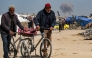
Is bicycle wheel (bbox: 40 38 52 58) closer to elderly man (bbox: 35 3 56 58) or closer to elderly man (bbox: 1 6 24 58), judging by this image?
elderly man (bbox: 35 3 56 58)

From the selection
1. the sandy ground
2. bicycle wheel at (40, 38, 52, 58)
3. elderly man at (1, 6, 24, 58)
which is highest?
elderly man at (1, 6, 24, 58)

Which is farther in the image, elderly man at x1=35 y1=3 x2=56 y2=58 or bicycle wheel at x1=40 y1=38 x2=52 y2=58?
elderly man at x1=35 y1=3 x2=56 y2=58

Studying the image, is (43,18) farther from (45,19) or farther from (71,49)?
(71,49)

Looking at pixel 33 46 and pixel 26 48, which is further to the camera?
pixel 33 46

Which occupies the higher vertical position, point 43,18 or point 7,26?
point 43,18

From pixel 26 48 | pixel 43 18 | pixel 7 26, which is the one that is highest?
pixel 43 18

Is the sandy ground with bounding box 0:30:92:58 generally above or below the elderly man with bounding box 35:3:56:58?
below

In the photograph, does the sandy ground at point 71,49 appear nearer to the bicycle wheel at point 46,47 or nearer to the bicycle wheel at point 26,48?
the bicycle wheel at point 46,47

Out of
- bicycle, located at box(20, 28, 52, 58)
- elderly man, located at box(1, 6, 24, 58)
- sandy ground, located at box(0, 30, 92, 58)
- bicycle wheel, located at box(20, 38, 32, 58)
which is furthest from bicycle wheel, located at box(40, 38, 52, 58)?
elderly man, located at box(1, 6, 24, 58)

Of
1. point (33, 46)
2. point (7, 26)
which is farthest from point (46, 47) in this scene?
point (7, 26)

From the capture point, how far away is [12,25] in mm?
9367

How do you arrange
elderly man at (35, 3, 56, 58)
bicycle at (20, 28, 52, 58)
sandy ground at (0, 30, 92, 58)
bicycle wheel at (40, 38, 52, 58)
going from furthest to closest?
1. sandy ground at (0, 30, 92, 58)
2. elderly man at (35, 3, 56, 58)
3. bicycle wheel at (40, 38, 52, 58)
4. bicycle at (20, 28, 52, 58)

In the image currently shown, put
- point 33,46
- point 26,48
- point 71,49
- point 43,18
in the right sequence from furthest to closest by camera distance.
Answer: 1. point 71,49
2. point 43,18
3. point 33,46
4. point 26,48

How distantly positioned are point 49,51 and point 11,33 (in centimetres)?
174
